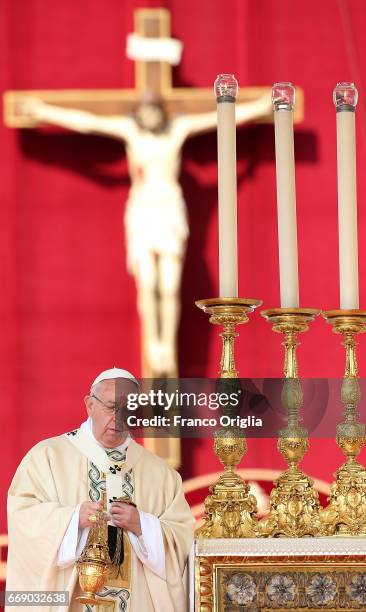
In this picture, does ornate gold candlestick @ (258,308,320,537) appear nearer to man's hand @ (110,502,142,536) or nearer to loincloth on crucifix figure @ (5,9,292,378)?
man's hand @ (110,502,142,536)

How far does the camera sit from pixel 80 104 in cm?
384

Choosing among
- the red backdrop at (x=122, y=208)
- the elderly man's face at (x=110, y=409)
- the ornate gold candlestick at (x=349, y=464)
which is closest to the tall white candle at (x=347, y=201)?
the ornate gold candlestick at (x=349, y=464)

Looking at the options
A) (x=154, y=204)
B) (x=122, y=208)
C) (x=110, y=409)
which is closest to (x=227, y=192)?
(x=110, y=409)

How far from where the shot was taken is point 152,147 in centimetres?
388

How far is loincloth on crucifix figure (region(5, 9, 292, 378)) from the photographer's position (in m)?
3.83

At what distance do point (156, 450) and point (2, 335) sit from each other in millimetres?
652

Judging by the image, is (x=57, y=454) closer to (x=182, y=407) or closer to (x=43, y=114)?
(x=182, y=407)

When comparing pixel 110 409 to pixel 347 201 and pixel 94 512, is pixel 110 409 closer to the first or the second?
pixel 94 512

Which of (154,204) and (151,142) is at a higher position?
(151,142)

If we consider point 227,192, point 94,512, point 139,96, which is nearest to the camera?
point 94,512

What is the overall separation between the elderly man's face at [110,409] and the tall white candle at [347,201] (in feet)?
1.21

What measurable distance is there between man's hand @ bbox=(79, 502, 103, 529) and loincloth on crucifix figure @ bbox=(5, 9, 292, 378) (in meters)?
2.00

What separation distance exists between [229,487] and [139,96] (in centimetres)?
224

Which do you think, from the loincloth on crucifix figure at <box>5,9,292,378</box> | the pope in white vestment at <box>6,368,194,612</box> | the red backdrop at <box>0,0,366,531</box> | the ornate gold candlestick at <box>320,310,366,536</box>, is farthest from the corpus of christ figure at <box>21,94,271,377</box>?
the ornate gold candlestick at <box>320,310,366,536</box>
